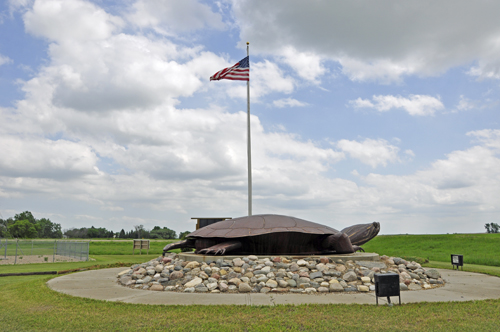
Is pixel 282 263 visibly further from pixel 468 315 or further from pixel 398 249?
pixel 398 249

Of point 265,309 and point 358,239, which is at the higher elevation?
point 358,239

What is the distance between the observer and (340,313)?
562 cm

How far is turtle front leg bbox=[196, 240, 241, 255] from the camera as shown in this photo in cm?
912

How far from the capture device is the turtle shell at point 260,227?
934 centimetres

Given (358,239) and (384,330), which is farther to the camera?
(358,239)

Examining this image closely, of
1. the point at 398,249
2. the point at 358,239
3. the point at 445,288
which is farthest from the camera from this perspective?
the point at 398,249

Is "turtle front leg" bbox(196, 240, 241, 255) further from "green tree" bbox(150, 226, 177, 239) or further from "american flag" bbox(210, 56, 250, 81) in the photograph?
"green tree" bbox(150, 226, 177, 239)

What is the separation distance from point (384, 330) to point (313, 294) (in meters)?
2.60

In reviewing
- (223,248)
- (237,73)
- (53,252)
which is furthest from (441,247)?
(53,252)

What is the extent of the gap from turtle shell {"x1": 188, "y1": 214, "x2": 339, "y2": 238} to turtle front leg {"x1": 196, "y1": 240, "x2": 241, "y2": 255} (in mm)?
267

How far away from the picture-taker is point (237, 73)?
16.4 meters

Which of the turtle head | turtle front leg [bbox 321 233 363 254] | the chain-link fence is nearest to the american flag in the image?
the turtle head

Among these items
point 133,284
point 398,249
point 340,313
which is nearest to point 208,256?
point 133,284

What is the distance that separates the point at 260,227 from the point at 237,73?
9238mm
